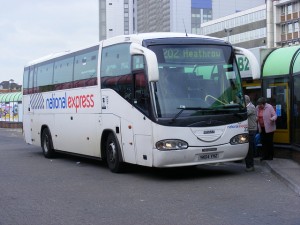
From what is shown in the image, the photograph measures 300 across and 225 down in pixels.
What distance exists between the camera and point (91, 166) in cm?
1495

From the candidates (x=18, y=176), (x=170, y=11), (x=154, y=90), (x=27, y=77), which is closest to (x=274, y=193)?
(x=154, y=90)

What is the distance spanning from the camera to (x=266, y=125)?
13422 mm

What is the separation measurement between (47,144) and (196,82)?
8108mm

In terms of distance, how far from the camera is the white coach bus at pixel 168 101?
10.8 m

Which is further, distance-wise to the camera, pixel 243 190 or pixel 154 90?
pixel 154 90

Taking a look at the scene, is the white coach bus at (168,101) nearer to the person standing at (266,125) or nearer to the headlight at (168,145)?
the headlight at (168,145)

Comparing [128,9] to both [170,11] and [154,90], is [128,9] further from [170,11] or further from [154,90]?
[154,90]

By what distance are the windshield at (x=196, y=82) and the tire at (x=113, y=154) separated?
7.12ft

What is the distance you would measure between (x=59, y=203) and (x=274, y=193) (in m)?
3.85

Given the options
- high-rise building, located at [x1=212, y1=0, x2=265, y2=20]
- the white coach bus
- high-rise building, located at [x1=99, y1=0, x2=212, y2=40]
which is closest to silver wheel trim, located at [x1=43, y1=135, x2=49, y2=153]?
the white coach bus

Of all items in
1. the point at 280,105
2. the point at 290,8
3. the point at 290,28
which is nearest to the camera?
the point at 280,105

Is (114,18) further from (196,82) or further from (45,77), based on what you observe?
(196,82)

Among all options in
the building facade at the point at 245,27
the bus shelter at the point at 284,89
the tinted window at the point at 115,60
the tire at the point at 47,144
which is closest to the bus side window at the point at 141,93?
the tinted window at the point at 115,60

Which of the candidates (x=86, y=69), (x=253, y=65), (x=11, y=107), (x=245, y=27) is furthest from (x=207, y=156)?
(x=245, y=27)
